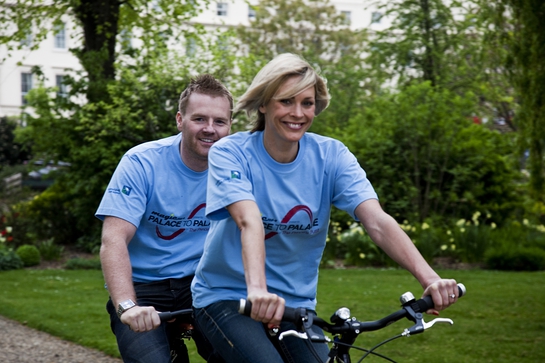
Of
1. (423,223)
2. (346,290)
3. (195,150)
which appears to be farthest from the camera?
(423,223)

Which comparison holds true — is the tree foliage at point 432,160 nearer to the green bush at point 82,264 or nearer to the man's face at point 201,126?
the green bush at point 82,264

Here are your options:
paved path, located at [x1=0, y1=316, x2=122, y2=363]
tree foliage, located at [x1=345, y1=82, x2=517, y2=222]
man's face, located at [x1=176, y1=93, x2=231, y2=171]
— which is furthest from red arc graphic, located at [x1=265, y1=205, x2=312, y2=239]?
tree foliage, located at [x1=345, y1=82, x2=517, y2=222]

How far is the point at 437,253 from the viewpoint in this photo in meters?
13.7

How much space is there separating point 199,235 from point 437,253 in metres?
10.2

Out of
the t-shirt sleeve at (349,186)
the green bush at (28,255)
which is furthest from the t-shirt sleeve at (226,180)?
the green bush at (28,255)

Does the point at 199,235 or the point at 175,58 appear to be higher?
the point at 175,58

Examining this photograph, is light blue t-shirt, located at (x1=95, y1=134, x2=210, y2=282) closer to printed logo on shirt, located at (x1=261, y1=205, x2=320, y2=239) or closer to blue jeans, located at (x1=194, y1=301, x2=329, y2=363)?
blue jeans, located at (x1=194, y1=301, x2=329, y2=363)

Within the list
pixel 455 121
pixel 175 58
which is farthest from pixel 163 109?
pixel 455 121

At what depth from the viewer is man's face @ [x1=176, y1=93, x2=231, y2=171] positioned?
4004 millimetres

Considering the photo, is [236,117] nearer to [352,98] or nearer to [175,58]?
[175,58]

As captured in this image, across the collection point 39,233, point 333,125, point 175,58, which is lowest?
point 39,233

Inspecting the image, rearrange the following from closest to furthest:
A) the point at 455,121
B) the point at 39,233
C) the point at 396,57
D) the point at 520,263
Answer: the point at 520,263
the point at 455,121
the point at 39,233
the point at 396,57

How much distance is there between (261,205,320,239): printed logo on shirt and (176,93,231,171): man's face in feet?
3.20

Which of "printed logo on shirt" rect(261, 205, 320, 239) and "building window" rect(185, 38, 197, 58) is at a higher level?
"building window" rect(185, 38, 197, 58)
